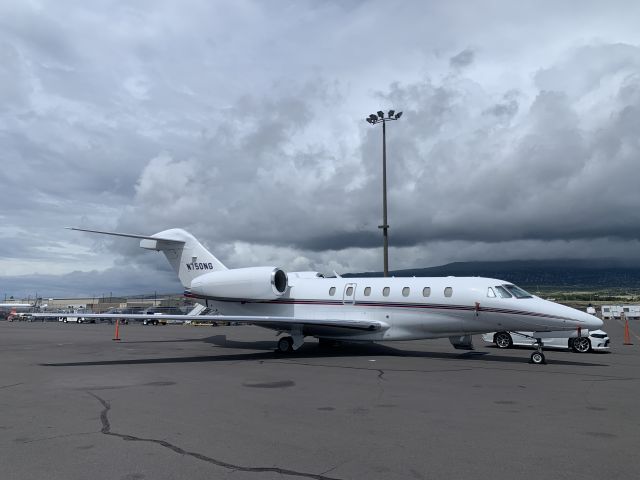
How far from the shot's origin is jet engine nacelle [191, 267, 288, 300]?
2141cm

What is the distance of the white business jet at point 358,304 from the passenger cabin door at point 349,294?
0.04 metres

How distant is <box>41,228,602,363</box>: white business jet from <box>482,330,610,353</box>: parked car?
2.50m

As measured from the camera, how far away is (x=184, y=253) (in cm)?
2459

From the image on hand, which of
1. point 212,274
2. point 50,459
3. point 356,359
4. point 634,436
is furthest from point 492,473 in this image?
point 212,274

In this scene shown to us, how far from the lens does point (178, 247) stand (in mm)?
24672

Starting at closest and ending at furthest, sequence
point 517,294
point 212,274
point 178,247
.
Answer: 1. point 517,294
2. point 212,274
3. point 178,247

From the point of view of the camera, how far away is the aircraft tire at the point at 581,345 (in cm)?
2044

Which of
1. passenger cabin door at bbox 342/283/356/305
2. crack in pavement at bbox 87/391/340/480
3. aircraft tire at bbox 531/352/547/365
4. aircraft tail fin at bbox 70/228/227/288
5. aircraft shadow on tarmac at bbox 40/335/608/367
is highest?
aircraft tail fin at bbox 70/228/227/288

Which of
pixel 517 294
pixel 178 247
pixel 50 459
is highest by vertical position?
pixel 178 247

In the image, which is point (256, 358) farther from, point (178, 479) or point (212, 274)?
point (178, 479)

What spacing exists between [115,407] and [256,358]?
9062mm

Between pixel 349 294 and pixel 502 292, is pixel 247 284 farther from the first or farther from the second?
pixel 502 292

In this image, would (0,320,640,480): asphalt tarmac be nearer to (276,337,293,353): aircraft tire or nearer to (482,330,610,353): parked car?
(276,337,293,353): aircraft tire

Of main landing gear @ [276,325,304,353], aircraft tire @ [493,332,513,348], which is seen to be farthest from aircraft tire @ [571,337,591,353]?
main landing gear @ [276,325,304,353]
